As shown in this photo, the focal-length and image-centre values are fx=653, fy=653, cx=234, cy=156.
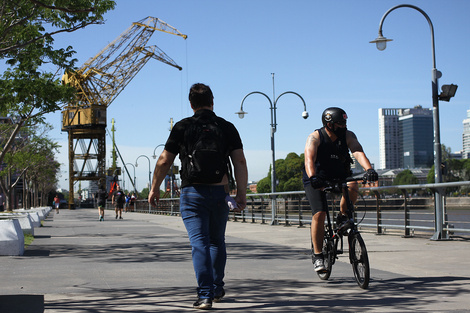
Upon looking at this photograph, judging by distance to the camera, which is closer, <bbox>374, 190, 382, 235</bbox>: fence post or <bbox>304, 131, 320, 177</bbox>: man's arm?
<bbox>304, 131, 320, 177</bbox>: man's arm

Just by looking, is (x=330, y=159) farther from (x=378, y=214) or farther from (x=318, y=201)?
(x=378, y=214)

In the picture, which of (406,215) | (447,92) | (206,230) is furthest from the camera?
(447,92)

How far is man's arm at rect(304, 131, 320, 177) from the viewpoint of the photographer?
616cm

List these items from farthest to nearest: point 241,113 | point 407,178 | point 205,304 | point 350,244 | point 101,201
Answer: point 407,178 → point 241,113 → point 101,201 → point 350,244 → point 205,304

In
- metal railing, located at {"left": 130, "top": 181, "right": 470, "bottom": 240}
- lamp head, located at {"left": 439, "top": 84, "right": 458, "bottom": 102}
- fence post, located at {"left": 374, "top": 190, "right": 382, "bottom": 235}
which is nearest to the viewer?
metal railing, located at {"left": 130, "top": 181, "right": 470, "bottom": 240}

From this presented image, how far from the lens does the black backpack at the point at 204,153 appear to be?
16.7ft

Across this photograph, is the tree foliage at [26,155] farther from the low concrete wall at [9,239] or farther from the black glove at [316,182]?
the black glove at [316,182]

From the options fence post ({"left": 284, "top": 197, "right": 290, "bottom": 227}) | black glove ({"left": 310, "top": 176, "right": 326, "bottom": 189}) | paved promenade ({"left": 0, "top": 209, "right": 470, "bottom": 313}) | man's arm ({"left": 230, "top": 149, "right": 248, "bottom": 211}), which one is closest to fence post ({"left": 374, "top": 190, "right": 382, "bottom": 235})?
paved promenade ({"left": 0, "top": 209, "right": 470, "bottom": 313})

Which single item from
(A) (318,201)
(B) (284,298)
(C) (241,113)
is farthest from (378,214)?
(C) (241,113)

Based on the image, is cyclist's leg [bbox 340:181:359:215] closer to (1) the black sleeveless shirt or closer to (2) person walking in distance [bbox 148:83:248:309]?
(1) the black sleeveless shirt

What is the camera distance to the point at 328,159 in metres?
6.38

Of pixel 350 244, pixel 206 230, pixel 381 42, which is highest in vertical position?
pixel 381 42

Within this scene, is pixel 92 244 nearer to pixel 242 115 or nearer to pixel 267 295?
pixel 267 295

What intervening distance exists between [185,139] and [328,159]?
5.81 ft
